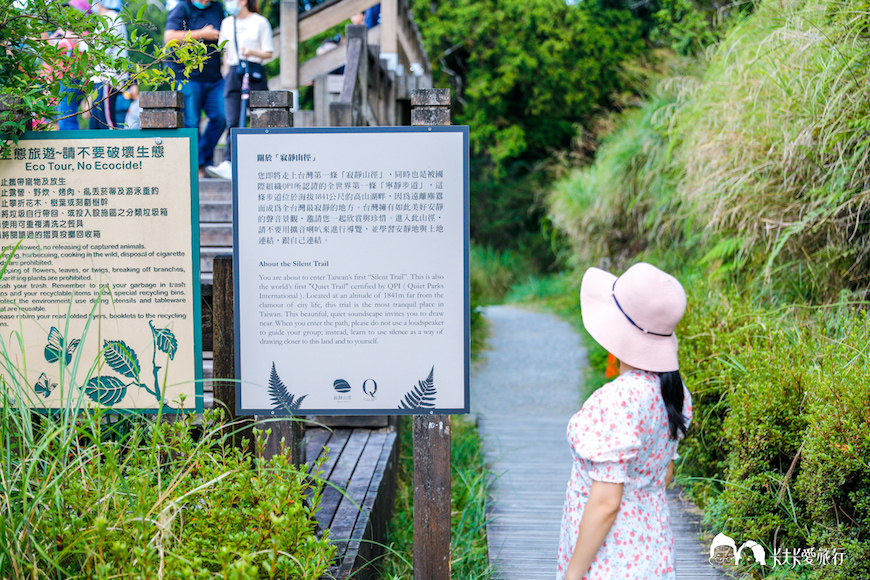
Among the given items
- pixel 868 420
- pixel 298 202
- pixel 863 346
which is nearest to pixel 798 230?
pixel 863 346

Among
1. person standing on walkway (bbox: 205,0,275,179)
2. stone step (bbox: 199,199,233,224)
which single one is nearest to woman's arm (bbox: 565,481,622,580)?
stone step (bbox: 199,199,233,224)

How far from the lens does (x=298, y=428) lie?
2.71m

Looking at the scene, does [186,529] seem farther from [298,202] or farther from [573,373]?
[573,373]

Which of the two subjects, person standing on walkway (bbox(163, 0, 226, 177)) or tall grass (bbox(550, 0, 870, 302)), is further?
person standing on walkway (bbox(163, 0, 226, 177))

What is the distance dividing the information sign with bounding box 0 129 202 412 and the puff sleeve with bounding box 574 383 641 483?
1.37 meters

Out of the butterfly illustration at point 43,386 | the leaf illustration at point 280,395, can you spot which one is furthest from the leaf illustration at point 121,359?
the leaf illustration at point 280,395

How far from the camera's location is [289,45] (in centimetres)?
683

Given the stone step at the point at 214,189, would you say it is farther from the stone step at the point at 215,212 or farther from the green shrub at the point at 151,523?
the green shrub at the point at 151,523

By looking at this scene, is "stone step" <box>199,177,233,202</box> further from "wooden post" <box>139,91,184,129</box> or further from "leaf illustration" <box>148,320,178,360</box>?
"leaf illustration" <box>148,320,178,360</box>

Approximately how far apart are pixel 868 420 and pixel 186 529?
2.33m

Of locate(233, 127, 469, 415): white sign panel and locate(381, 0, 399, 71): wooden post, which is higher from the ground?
locate(381, 0, 399, 71): wooden post

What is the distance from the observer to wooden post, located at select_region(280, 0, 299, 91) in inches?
267

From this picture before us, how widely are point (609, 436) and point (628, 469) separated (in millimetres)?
170

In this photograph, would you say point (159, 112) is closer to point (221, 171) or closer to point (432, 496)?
point (432, 496)
